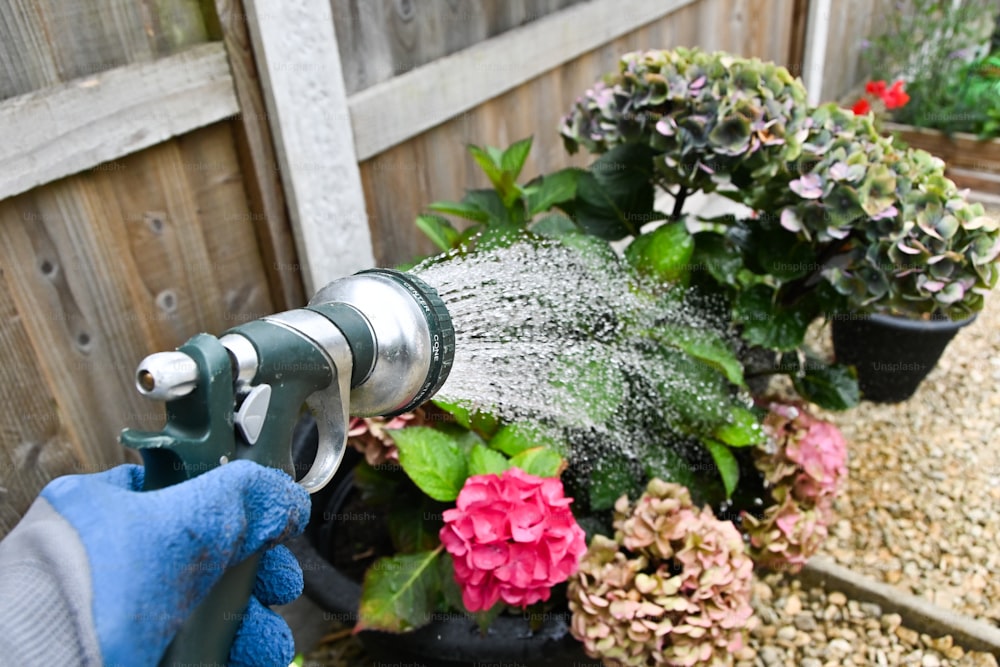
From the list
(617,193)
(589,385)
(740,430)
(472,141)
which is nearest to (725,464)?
(740,430)

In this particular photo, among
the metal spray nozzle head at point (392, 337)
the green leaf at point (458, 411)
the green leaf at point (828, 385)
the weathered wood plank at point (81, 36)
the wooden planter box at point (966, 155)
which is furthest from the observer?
the wooden planter box at point (966, 155)

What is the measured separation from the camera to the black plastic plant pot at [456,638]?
1414 mm

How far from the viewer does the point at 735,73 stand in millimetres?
1687

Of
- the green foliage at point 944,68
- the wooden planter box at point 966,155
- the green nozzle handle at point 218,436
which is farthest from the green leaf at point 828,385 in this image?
the green foliage at point 944,68

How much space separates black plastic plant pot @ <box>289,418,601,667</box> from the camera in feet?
4.64

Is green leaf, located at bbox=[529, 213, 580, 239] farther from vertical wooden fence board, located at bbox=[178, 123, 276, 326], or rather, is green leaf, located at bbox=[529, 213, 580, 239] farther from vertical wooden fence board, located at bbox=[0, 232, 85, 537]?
vertical wooden fence board, located at bbox=[0, 232, 85, 537]

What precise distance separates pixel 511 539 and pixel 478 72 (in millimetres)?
1285

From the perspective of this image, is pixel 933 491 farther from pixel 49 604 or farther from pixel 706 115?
pixel 49 604

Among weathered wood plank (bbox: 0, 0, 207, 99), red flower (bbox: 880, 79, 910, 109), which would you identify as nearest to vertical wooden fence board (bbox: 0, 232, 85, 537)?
weathered wood plank (bbox: 0, 0, 207, 99)

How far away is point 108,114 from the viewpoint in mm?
1325

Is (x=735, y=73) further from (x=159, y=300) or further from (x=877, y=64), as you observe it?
(x=877, y=64)

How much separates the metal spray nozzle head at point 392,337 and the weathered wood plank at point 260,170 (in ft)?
2.86

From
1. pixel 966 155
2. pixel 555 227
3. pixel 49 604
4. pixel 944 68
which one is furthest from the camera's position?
pixel 944 68

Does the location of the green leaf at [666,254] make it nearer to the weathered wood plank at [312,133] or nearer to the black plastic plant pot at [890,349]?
the weathered wood plank at [312,133]
